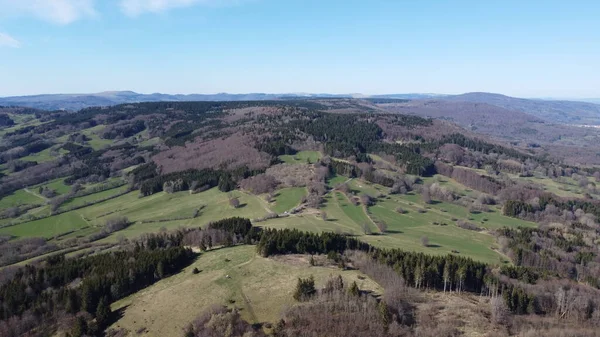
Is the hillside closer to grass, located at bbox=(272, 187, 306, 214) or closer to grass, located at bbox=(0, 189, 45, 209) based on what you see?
grass, located at bbox=(272, 187, 306, 214)

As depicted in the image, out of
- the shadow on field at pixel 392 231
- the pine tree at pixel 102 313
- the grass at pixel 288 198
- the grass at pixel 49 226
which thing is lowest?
the grass at pixel 49 226

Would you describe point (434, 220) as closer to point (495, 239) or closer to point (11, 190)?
point (495, 239)

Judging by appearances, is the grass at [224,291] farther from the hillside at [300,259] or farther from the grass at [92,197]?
the grass at [92,197]

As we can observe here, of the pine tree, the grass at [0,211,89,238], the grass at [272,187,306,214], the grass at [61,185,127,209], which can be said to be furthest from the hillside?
the grass at [61,185,127,209]

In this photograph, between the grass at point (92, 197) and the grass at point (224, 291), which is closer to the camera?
the grass at point (224, 291)

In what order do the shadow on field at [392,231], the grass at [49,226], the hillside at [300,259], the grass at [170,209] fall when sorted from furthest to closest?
the grass at [170,209] → the grass at [49,226] → the shadow on field at [392,231] → the hillside at [300,259]

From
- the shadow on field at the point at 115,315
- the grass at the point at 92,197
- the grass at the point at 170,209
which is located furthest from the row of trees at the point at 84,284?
the grass at the point at 92,197

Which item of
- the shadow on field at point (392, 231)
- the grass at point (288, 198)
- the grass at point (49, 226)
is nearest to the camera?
the shadow on field at point (392, 231)
